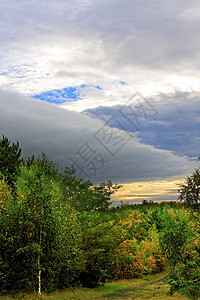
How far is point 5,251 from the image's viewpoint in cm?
1981

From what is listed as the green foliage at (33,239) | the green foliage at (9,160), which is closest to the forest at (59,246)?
the green foliage at (33,239)

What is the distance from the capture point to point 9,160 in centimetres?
3866

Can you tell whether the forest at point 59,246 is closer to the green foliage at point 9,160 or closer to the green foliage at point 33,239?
the green foliage at point 33,239

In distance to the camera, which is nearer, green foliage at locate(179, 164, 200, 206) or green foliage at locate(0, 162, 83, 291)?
green foliage at locate(0, 162, 83, 291)

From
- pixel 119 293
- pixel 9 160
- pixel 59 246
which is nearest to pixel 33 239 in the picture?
pixel 59 246

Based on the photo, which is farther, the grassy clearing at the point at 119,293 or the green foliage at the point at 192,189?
the green foliage at the point at 192,189

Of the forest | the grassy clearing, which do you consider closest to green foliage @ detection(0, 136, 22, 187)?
the forest

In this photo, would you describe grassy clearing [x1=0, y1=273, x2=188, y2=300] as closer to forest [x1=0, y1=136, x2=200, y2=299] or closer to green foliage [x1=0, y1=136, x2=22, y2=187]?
forest [x1=0, y1=136, x2=200, y2=299]

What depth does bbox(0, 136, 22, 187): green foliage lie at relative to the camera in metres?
37.6

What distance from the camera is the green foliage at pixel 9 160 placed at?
1480 inches

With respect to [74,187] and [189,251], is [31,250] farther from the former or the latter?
[74,187]

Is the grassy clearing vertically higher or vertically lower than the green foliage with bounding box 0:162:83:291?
lower

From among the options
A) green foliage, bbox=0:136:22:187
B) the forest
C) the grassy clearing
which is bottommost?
the grassy clearing

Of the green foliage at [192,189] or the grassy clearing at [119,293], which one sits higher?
the green foliage at [192,189]
